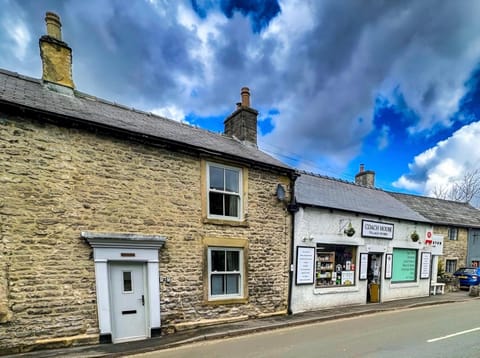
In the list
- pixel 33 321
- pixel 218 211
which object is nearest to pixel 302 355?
pixel 218 211

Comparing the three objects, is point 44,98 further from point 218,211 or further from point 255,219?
point 255,219

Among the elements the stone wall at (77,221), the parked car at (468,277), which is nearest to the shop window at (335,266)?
the stone wall at (77,221)

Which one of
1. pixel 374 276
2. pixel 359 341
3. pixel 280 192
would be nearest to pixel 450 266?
pixel 374 276

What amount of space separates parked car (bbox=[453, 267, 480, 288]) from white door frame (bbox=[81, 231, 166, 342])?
2054 cm

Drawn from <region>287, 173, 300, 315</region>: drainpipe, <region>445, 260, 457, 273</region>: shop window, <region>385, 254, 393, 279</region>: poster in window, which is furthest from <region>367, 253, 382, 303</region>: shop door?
<region>445, 260, 457, 273</region>: shop window

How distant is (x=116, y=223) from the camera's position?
266 inches

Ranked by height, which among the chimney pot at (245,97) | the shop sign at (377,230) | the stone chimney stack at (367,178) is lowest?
the shop sign at (377,230)

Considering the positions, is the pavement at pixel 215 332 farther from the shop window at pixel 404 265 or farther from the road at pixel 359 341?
the shop window at pixel 404 265

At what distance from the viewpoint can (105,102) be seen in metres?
8.88

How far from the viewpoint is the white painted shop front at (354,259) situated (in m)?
10.1

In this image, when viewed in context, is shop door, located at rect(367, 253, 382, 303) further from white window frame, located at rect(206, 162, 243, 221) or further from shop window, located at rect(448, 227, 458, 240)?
shop window, located at rect(448, 227, 458, 240)

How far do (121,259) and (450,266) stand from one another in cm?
2380

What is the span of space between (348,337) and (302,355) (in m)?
2.08

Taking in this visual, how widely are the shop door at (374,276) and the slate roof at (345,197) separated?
87.8 inches
